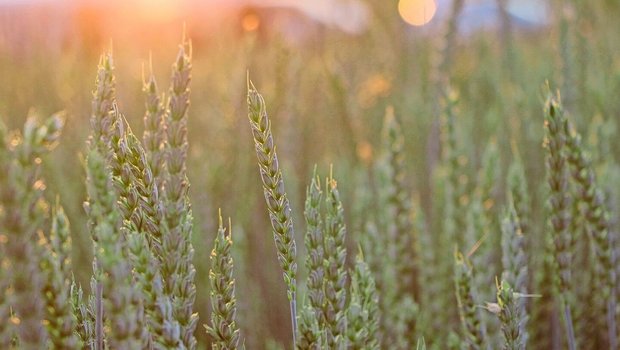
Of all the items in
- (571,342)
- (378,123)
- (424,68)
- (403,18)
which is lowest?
(571,342)

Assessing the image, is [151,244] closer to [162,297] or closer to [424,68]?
[162,297]

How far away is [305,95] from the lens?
2.56 meters

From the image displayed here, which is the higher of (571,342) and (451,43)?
(451,43)

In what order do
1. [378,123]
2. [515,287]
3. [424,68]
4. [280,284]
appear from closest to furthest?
[515,287], [280,284], [378,123], [424,68]

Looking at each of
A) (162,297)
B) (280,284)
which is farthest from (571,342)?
(280,284)

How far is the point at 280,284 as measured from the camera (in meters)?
1.73

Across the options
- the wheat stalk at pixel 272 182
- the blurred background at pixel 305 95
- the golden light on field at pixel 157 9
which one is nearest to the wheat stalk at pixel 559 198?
the wheat stalk at pixel 272 182

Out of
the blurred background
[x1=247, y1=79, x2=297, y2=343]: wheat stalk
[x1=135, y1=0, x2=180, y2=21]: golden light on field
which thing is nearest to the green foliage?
[x1=247, y1=79, x2=297, y2=343]: wheat stalk

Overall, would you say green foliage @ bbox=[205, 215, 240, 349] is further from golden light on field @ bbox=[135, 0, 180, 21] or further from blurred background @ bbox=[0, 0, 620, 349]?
golden light on field @ bbox=[135, 0, 180, 21]

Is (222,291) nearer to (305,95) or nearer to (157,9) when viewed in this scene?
(305,95)

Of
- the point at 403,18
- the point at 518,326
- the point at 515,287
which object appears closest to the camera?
the point at 518,326

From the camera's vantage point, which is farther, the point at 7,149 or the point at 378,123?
the point at 378,123

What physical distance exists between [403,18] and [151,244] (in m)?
2.10

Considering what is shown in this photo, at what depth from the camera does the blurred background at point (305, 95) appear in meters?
1.65
